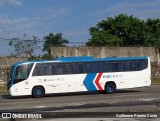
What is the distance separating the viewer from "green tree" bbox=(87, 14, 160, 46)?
230ft

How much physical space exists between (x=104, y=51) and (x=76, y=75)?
19.0 metres

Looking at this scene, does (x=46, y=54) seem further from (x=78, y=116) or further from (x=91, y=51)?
(x=78, y=116)

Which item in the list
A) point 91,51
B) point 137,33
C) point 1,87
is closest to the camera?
point 1,87

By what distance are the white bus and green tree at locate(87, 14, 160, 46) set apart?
120 ft

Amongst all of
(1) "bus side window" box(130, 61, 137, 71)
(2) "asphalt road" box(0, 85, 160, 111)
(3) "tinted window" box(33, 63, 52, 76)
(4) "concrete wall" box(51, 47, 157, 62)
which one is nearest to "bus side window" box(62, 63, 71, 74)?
(3) "tinted window" box(33, 63, 52, 76)

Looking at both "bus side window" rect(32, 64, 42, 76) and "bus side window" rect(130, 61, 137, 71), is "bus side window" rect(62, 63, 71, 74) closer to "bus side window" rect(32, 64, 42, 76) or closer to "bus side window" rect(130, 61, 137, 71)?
"bus side window" rect(32, 64, 42, 76)

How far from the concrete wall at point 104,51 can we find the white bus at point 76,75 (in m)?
15.5

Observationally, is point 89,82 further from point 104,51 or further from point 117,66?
point 104,51

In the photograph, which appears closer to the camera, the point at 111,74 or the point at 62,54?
the point at 111,74

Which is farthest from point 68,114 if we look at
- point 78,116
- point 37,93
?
point 37,93

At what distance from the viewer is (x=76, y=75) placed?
30.3 metres

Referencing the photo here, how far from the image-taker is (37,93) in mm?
29297

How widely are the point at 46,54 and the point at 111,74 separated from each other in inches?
588

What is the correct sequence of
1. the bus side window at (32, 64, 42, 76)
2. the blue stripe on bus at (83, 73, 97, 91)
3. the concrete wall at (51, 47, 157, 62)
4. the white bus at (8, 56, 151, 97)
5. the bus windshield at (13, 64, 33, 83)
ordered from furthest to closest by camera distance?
1. the concrete wall at (51, 47, 157, 62)
2. the blue stripe on bus at (83, 73, 97, 91)
3. the bus side window at (32, 64, 42, 76)
4. the white bus at (8, 56, 151, 97)
5. the bus windshield at (13, 64, 33, 83)
